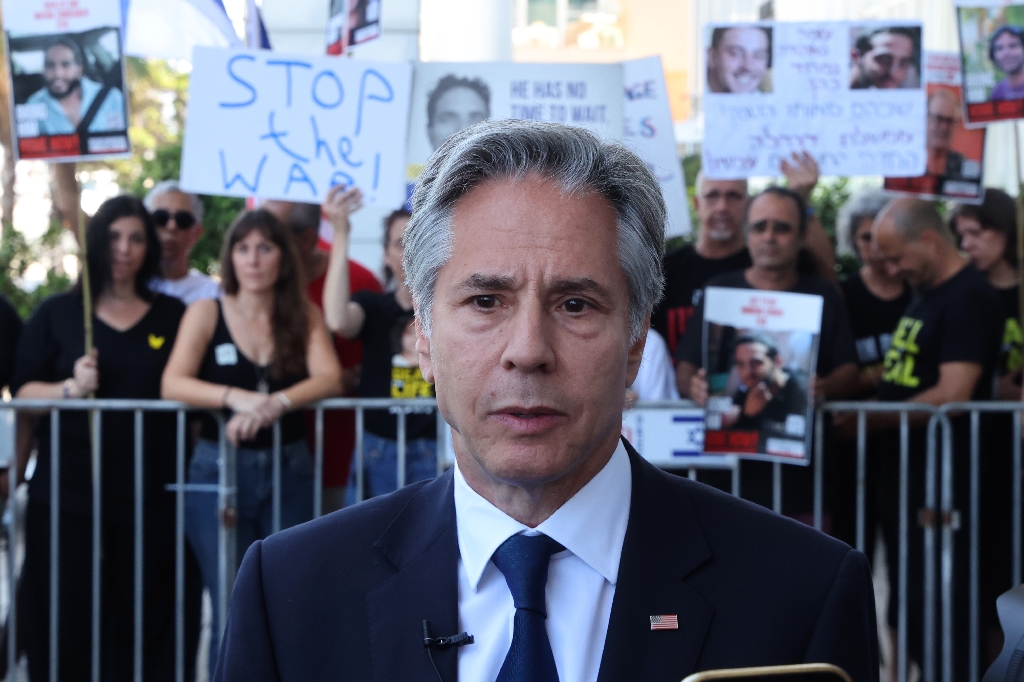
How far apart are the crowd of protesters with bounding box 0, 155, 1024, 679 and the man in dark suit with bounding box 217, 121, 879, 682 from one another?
2862 millimetres

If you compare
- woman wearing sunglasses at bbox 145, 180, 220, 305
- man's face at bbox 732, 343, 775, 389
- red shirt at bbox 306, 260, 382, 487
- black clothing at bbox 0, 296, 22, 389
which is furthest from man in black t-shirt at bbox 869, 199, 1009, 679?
black clothing at bbox 0, 296, 22, 389

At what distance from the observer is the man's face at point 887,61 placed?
16.8ft

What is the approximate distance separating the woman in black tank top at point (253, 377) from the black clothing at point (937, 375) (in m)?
2.48

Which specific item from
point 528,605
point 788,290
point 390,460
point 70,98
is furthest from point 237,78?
point 528,605

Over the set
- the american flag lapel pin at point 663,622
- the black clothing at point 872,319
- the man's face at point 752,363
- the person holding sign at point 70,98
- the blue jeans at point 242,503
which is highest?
the person holding sign at point 70,98

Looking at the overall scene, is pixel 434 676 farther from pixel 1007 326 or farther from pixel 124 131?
pixel 1007 326

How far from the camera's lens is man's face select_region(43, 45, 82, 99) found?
16.3 feet

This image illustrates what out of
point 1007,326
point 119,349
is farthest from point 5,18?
point 1007,326

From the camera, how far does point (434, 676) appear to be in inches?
62.5

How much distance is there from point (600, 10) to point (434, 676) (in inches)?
1130

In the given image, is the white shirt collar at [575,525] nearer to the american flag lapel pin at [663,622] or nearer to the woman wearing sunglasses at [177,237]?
the american flag lapel pin at [663,622]

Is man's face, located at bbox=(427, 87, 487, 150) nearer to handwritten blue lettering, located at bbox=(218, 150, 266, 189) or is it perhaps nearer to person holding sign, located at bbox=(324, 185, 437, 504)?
person holding sign, located at bbox=(324, 185, 437, 504)

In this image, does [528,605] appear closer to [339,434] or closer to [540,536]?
[540,536]

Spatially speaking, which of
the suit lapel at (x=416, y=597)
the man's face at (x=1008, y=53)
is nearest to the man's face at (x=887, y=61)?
the man's face at (x=1008, y=53)
